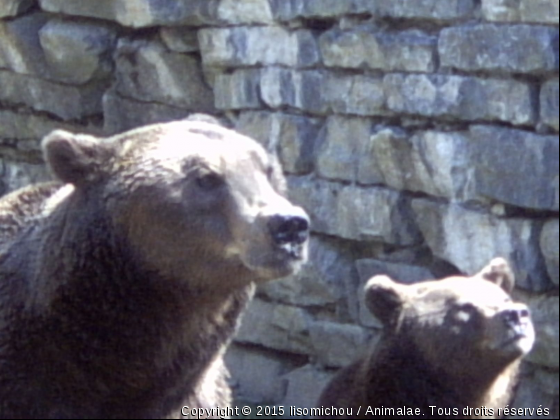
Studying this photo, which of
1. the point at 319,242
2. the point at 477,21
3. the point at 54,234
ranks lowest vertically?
the point at 319,242

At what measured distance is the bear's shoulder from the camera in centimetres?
516

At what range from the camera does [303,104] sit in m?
7.16

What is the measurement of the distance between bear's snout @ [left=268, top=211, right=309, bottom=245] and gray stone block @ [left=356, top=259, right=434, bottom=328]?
2324 mm

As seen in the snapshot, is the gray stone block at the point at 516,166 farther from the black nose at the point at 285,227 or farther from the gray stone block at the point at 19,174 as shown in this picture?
the gray stone block at the point at 19,174

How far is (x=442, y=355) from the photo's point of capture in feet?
18.9

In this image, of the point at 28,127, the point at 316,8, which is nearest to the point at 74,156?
the point at 316,8

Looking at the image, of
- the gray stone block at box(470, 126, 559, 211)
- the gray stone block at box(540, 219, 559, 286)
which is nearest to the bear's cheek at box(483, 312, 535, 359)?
the gray stone block at box(540, 219, 559, 286)

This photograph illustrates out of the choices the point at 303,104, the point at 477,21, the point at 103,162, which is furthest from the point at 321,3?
the point at 103,162

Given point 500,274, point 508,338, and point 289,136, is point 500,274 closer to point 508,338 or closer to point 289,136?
point 508,338

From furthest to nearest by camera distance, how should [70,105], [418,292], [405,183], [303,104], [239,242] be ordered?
[70,105] → [303,104] → [405,183] → [418,292] → [239,242]

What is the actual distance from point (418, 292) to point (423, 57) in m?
1.20

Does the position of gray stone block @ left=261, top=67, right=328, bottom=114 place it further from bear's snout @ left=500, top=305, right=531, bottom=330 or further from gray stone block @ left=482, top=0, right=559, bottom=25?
bear's snout @ left=500, top=305, right=531, bottom=330

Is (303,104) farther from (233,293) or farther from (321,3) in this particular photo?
(233,293)

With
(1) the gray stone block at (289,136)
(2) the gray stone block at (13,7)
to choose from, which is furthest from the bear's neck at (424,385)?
(2) the gray stone block at (13,7)
